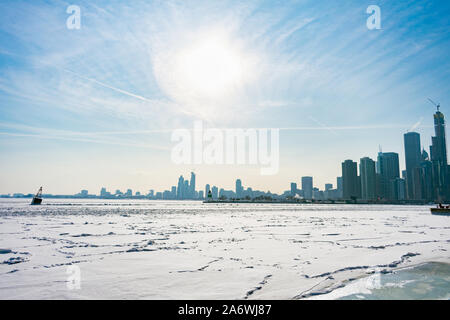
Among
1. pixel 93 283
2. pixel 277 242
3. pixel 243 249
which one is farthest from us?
pixel 277 242

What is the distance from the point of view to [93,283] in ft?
21.1

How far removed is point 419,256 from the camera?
1024cm

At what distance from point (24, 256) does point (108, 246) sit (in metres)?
2.99

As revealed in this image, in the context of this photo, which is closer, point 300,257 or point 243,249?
point 300,257

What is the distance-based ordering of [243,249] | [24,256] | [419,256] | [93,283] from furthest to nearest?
[243,249]
[419,256]
[24,256]
[93,283]
